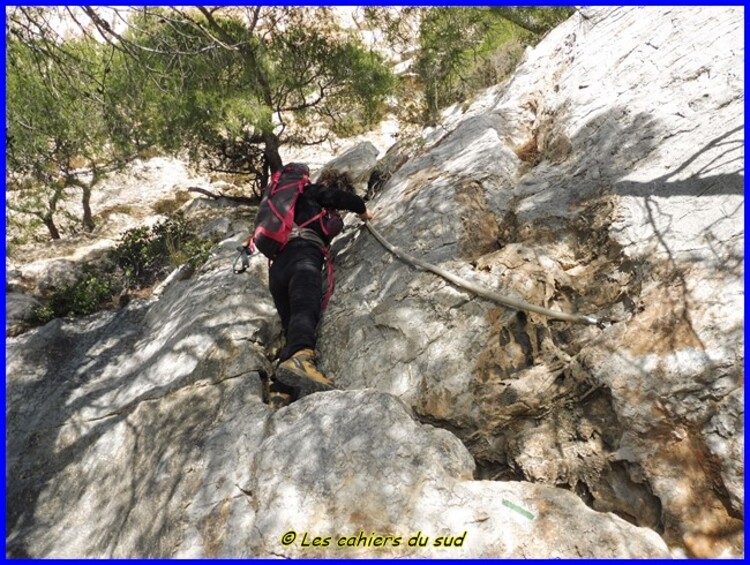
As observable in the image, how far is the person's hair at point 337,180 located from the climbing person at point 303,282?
3.06 m

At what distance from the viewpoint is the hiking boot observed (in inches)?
146

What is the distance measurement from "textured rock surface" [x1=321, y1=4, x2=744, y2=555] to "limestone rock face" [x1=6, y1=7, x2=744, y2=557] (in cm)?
2

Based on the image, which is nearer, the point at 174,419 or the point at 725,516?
the point at 725,516

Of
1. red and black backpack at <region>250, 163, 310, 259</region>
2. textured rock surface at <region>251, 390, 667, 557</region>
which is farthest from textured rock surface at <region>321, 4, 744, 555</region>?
red and black backpack at <region>250, 163, 310, 259</region>

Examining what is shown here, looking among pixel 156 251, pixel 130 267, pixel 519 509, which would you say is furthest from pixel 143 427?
pixel 156 251

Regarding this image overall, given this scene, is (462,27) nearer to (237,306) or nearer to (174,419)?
(237,306)

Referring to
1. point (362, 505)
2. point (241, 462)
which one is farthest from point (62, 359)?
point (362, 505)

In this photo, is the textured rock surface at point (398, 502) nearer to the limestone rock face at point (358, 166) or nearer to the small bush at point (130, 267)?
the small bush at point (130, 267)

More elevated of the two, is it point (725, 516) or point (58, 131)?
point (58, 131)

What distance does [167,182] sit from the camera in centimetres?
1256

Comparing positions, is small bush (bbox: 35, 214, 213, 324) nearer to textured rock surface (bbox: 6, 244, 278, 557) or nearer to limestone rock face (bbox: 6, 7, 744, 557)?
limestone rock face (bbox: 6, 7, 744, 557)

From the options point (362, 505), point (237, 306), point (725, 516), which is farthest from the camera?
point (237, 306)

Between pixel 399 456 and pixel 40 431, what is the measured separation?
3807 millimetres

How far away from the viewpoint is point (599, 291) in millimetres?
3652
